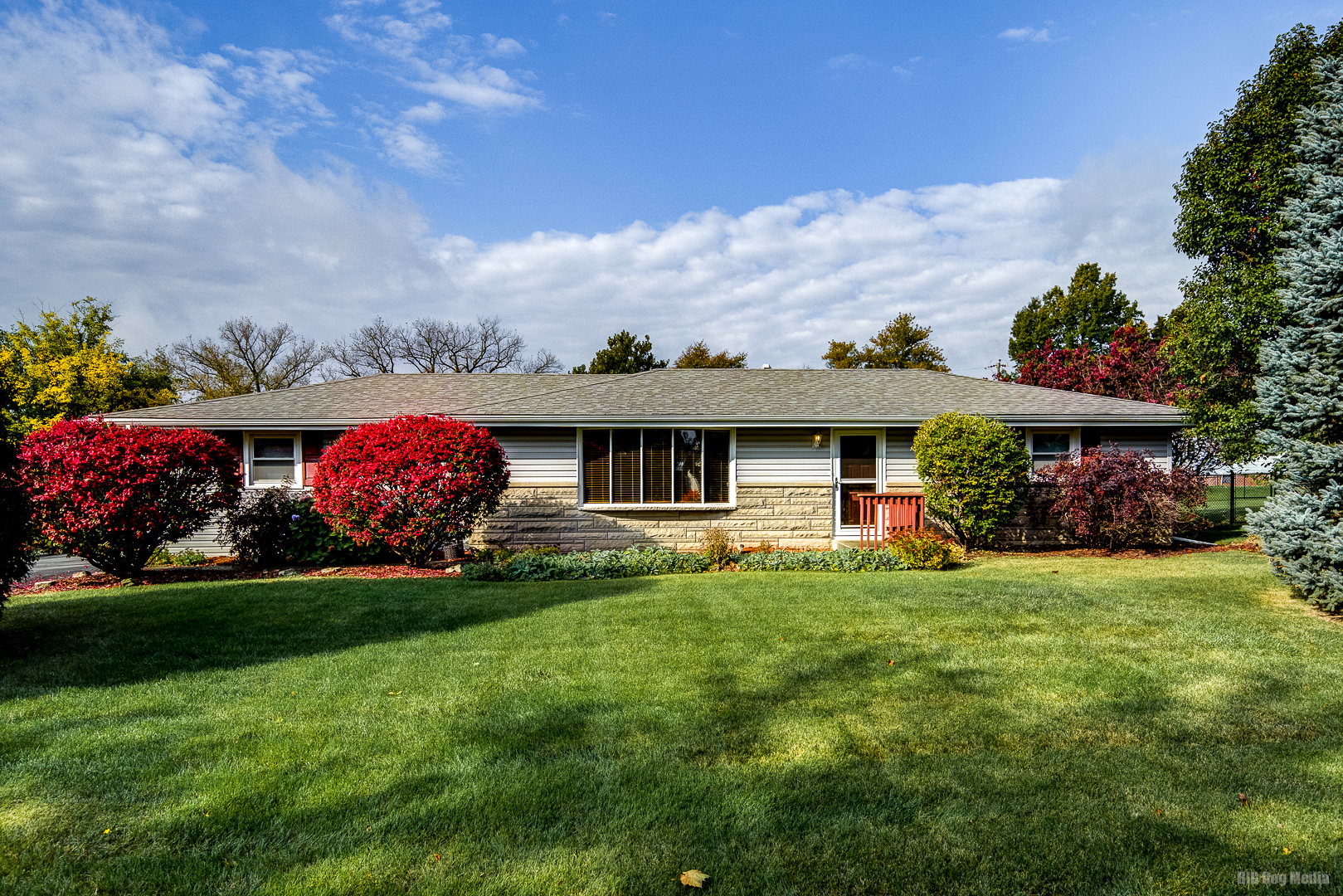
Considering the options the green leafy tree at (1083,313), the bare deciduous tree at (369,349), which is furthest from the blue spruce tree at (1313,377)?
the bare deciduous tree at (369,349)

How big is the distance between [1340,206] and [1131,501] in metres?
6.06

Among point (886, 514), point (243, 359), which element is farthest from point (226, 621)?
point (243, 359)

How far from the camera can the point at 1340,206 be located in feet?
20.4

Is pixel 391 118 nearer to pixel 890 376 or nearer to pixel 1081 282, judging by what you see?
pixel 890 376

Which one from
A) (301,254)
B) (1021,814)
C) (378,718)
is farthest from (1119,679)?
(301,254)

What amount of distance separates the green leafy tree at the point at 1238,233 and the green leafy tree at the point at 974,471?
3.71 m

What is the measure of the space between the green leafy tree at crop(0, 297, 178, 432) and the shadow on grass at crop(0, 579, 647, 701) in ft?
50.8

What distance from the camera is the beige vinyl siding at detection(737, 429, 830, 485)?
12.7 metres

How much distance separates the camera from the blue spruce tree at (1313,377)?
620 cm

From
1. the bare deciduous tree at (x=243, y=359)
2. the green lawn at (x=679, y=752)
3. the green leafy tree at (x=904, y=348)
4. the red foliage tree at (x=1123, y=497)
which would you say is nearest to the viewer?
the green lawn at (x=679, y=752)

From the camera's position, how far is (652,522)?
12.6 meters

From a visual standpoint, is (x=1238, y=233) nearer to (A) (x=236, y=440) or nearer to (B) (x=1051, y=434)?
(B) (x=1051, y=434)

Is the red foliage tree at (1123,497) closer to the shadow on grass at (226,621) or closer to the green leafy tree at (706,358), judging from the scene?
the shadow on grass at (226,621)

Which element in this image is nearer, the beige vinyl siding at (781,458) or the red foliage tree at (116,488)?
the red foliage tree at (116,488)
